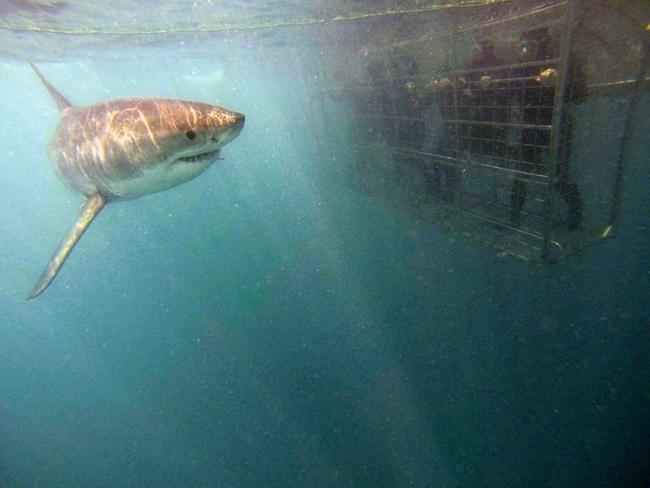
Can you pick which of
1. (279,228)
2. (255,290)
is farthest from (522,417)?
(279,228)

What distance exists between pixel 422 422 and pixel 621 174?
17.4 ft

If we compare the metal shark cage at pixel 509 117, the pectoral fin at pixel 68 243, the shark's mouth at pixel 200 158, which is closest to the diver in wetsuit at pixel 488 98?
the metal shark cage at pixel 509 117

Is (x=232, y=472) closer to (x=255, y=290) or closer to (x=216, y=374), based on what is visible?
(x=216, y=374)

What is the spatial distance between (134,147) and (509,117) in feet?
16.4

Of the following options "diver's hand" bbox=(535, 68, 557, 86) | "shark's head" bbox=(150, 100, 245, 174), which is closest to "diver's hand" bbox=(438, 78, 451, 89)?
"diver's hand" bbox=(535, 68, 557, 86)

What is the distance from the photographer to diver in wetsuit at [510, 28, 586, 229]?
13.1 feet

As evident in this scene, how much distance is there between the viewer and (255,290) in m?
13.4

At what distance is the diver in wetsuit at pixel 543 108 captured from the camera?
13.1 ft

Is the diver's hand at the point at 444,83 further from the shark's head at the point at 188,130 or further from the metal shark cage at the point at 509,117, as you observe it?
the shark's head at the point at 188,130

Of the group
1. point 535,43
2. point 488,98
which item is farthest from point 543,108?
point 488,98

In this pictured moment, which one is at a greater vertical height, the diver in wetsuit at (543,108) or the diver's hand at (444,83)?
the diver's hand at (444,83)

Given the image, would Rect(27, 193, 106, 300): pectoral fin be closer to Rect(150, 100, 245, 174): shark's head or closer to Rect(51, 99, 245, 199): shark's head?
Rect(51, 99, 245, 199): shark's head

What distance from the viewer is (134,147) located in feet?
11.8

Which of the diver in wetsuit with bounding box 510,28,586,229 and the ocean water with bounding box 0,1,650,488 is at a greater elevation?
the diver in wetsuit with bounding box 510,28,586,229
